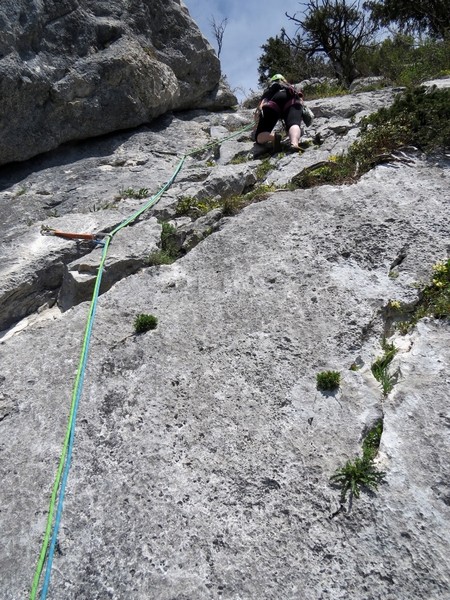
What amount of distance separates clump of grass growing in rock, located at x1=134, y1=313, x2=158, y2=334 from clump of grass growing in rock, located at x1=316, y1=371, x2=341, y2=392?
2316mm

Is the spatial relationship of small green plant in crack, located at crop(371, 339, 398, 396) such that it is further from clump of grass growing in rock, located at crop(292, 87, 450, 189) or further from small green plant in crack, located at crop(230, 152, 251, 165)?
small green plant in crack, located at crop(230, 152, 251, 165)

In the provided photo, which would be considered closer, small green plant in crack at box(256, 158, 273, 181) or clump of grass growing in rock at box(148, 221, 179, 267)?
clump of grass growing in rock at box(148, 221, 179, 267)

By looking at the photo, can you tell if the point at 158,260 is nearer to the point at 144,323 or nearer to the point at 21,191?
the point at 144,323

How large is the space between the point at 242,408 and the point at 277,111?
803 cm

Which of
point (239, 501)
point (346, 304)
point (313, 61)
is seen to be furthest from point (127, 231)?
point (313, 61)

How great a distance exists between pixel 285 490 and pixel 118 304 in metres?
3.47

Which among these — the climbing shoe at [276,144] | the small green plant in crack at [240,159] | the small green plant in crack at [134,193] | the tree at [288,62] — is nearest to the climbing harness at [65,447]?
the small green plant in crack at [134,193]

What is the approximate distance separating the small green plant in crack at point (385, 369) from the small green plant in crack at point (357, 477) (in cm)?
93

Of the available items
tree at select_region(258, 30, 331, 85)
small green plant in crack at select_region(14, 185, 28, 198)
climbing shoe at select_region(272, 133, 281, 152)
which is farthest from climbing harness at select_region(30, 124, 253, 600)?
tree at select_region(258, 30, 331, 85)

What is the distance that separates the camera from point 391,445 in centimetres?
455

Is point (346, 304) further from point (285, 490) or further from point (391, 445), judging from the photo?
point (285, 490)

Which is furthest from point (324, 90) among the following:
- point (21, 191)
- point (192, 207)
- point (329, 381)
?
point (329, 381)

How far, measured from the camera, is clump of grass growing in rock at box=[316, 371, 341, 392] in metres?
5.14

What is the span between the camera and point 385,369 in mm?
5281
